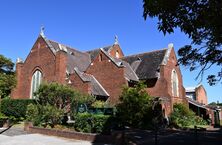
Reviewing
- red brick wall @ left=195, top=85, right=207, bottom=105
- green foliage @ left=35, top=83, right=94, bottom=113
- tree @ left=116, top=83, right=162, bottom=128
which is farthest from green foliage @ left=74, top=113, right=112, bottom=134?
red brick wall @ left=195, top=85, right=207, bottom=105

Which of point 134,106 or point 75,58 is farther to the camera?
point 75,58

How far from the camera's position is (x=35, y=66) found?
3894 cm

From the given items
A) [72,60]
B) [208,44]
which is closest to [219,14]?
[208,44]

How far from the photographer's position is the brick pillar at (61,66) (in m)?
34.6

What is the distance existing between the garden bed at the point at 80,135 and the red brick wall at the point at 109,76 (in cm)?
1288

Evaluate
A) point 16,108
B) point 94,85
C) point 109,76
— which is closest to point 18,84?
point 16,108

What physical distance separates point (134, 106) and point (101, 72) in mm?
10854

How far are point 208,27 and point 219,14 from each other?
1.52 ft

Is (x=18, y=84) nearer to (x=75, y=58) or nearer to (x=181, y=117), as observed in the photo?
(x=75, y=58)

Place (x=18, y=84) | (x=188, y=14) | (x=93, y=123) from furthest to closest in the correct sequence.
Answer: (x=18, y=84), (x=93, y=123), (x=188, y=14)

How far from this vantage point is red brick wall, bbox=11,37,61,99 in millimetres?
36688

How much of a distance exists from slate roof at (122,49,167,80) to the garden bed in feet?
58.6

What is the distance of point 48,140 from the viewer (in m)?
18.8

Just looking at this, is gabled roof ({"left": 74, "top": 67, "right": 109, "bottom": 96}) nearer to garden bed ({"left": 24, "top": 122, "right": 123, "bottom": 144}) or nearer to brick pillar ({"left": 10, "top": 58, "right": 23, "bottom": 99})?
garden bed ({"left": 24, "top": 122, "right": 123, "bottom": 144})
